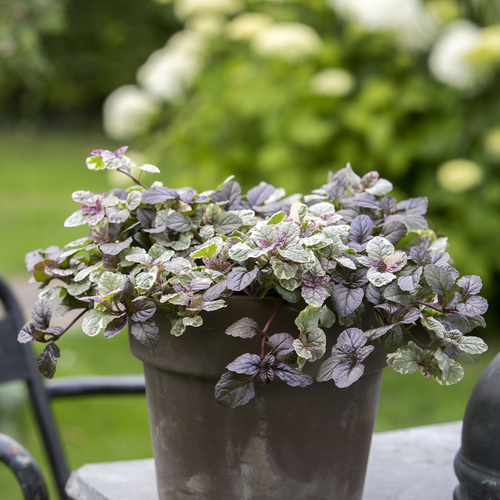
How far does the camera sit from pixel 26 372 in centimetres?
143

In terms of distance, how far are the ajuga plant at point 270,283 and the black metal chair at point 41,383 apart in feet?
1.97

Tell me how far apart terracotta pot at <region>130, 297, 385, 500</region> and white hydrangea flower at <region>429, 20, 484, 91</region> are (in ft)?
7.54

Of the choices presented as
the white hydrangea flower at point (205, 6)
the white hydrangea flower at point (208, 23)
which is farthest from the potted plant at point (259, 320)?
the white hydrangea flower at point (208, 23)

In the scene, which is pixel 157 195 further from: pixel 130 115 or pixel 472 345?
pixel 130 115

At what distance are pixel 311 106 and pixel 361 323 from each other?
2.51 metres

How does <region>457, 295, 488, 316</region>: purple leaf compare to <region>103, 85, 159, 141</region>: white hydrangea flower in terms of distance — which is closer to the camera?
<region>457, 295, 488, 316</region>: purple leaf

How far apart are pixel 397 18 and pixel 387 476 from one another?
2.42 meters

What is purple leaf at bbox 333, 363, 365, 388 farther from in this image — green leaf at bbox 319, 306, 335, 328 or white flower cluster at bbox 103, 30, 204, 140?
white flower cluster at bbox 103, 30, 204, 140

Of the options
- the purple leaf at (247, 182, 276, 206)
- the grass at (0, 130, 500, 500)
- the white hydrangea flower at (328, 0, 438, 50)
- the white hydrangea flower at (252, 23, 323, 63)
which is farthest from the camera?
the white hydrangea flower at (328, 0, 438, 50)

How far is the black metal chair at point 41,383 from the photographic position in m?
1.42

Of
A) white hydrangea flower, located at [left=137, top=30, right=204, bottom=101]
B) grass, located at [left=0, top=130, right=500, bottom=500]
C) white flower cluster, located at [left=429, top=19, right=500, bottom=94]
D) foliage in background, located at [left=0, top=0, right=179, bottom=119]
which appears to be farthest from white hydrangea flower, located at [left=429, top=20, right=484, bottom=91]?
foliage in background, located at [left=0, top=0, right=179, bottom=119]

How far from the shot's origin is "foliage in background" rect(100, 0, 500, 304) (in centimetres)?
303

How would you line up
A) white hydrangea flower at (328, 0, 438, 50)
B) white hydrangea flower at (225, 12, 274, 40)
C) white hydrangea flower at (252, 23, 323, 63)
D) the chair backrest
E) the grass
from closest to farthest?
the chair backrest
the grass
white hydrangea flower at (252, 23, 323, 63)
white hydrangea flower at (328, 0, 438, 50)
white hydrangea flower at (225, 12, 274, 40)

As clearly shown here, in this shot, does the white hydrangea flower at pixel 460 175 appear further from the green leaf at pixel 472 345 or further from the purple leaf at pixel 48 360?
the purple leaf at pixel 48 360
